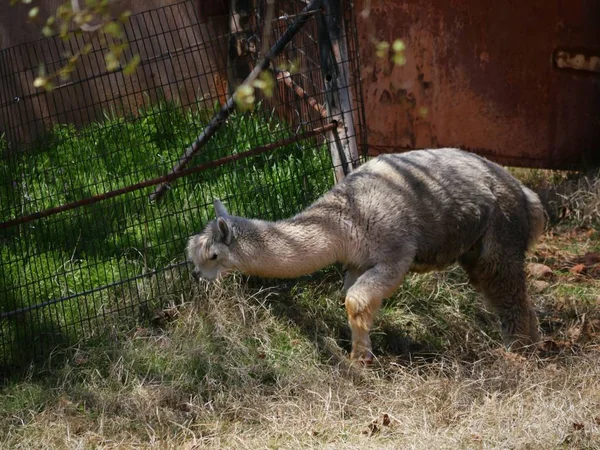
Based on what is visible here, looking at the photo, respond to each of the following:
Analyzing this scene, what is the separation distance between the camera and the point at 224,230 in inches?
236

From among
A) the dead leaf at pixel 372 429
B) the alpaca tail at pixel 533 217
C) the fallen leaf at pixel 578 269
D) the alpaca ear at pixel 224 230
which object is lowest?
the fallen leaf at pixel 578 269

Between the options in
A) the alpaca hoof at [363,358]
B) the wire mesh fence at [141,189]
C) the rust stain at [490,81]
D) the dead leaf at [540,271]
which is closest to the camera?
the alpaca hoof at [363,358]

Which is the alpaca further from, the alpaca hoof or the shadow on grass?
the shadow on grass

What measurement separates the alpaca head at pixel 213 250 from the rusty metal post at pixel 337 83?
1348 millimetres

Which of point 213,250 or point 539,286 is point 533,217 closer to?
point 539,286

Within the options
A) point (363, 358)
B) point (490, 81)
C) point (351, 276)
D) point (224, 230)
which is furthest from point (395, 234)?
point (490, 81)

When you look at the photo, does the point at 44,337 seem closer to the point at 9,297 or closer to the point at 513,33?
the point at 9,297

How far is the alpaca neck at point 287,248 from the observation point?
19.7 feet

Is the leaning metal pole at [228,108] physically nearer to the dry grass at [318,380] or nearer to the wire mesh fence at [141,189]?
the wire mesh fence at [141,189]

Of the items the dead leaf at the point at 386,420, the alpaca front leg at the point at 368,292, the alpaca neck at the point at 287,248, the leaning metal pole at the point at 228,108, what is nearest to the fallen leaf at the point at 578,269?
the alpaca front leg at the point at 368,292

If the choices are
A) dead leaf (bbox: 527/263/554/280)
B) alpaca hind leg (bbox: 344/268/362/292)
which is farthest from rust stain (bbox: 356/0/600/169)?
alpaca hind leg (bbox: 344/268/362/292)

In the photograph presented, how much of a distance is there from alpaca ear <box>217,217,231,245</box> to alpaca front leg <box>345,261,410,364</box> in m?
0.90

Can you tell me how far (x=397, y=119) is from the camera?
9164 mm

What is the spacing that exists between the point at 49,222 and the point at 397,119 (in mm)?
3774
